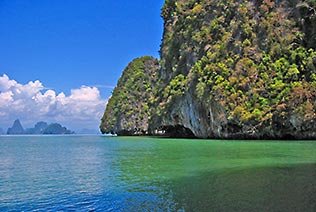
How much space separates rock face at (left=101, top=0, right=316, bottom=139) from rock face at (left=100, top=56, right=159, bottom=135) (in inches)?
951

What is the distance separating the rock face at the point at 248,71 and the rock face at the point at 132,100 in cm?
2415

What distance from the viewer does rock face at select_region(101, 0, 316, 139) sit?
3000 cm

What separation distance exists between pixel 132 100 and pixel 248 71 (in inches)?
1591

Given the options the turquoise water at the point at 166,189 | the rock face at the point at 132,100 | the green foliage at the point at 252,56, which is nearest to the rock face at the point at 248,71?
the green foliage at the point at 252,56

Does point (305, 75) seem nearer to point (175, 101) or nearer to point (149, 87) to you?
point (175, 101)

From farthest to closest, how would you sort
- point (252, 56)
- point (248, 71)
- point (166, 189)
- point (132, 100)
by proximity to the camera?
1. point (132, 100)
2. point (252, 56)
3. point (248, 71)
4. point (166, 189)

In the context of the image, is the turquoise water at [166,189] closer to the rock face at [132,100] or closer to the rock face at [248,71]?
the rock face at [248,71]

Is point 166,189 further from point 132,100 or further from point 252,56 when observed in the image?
point 132,100

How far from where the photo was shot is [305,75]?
3072 cm

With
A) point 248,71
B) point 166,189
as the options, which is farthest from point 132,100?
point 166,189

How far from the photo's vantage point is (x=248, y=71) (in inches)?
1329

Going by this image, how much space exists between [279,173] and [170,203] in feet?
16.2

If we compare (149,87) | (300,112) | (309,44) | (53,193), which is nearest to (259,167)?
(53,193)

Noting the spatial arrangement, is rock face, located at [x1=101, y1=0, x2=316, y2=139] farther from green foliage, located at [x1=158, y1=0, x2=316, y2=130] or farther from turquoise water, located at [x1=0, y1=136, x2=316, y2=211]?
turquoise water, located at [x1=0, y1=136, x2=316, y2=211]
